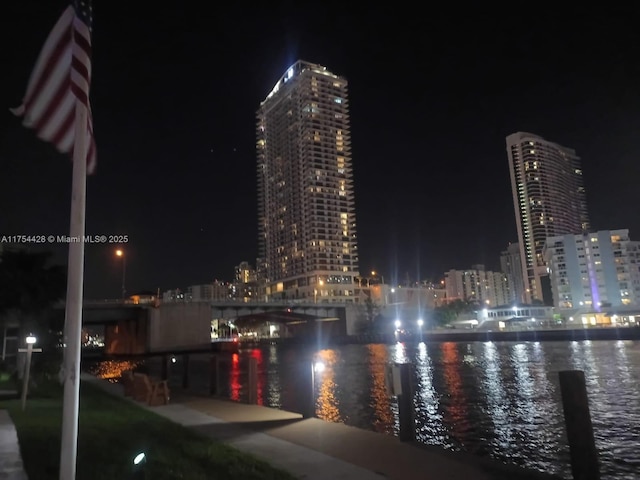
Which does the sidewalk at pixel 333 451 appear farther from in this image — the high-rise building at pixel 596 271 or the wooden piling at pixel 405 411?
the high-rise building at pixel 596 271

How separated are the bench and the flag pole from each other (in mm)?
14442

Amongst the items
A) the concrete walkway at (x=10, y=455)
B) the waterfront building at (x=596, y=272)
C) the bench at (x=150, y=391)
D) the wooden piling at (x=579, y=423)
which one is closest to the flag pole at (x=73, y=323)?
the concrete walkway at (x=10, y=455)

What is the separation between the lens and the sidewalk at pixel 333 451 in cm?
926

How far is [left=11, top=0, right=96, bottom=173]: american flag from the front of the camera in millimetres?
6418

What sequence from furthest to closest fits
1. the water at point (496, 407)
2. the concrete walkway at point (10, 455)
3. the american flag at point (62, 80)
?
the water at point (496, 407) → the concrete walkway at point (10, 455) → the american flag at point (62, 80)

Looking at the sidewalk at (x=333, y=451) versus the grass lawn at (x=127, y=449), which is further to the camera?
the sidewalk at (x=333, y=451)

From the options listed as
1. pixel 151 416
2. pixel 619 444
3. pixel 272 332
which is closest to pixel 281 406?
pixel 151 416

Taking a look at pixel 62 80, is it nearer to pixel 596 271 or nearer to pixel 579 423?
pixel 579 423

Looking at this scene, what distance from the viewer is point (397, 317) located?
14662 centimetres

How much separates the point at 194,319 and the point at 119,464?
9740 centimetres

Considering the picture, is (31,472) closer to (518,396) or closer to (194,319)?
(518,396)

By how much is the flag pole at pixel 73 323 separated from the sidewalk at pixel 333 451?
4.54 metres

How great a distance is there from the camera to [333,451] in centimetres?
1112

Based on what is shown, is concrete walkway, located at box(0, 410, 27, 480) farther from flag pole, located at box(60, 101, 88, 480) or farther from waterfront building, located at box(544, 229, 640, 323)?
waterfront building, located at box(544, 229, 640, 323)
